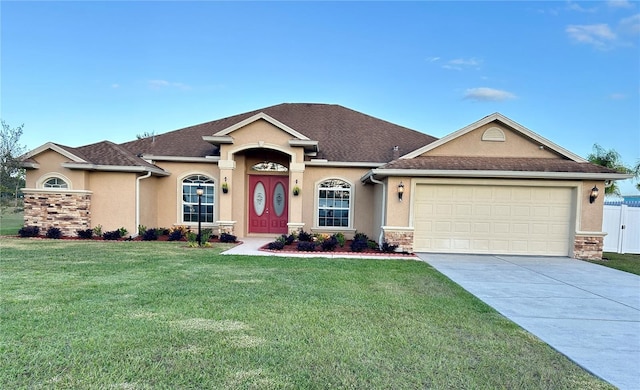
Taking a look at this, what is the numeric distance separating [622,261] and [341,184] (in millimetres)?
9267

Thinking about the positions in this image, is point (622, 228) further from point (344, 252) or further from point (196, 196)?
point (196, 196)

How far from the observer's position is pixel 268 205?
13844 mm

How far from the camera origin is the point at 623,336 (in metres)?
4.23

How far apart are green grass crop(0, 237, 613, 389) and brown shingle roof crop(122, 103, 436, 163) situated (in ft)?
24.5

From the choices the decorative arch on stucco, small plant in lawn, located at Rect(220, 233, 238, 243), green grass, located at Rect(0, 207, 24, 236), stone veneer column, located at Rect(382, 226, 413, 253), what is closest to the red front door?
small plant in lawn, located at Rect(220, 233, 238, 243)

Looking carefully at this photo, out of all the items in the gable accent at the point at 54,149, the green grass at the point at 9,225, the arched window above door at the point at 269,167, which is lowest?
the green grass at the point at 9,225

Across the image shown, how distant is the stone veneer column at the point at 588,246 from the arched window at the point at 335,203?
292 inches

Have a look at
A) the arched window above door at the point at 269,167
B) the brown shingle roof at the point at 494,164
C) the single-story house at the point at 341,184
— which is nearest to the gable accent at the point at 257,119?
the single-story house at the point at 341,184

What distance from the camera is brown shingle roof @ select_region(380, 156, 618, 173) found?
991cm

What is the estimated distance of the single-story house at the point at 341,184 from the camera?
401 inches

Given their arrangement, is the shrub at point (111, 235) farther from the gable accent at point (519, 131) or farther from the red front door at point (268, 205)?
the gable accent at point (519, 131)

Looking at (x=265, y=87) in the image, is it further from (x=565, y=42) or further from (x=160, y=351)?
(x=160, y=351)

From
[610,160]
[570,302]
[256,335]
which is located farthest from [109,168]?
[610,160]

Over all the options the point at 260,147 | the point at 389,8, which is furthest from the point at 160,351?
the point at 389,8
